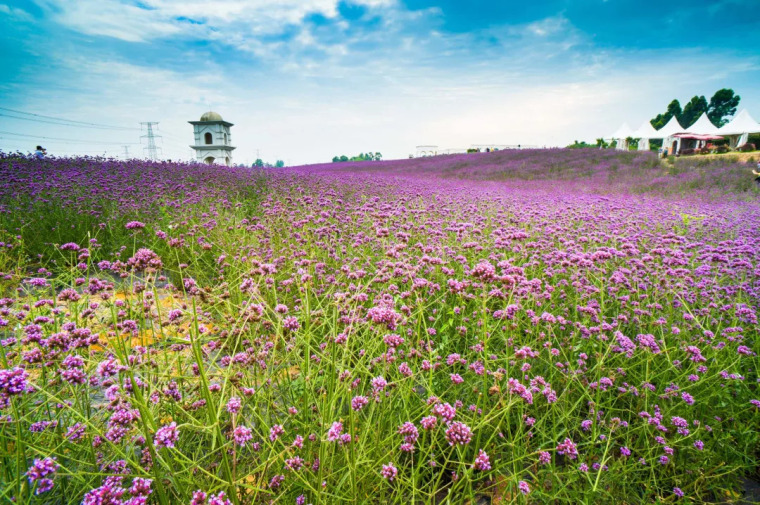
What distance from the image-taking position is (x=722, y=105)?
5678 cm

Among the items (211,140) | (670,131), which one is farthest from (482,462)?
(670,131)

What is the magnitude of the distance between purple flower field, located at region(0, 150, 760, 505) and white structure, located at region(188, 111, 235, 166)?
3504 cm

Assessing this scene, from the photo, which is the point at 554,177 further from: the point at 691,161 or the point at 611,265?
the point at 611,265

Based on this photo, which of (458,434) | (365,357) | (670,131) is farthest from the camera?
(670,131)

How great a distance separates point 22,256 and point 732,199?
1635cm

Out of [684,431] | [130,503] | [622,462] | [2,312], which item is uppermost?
[2,312]

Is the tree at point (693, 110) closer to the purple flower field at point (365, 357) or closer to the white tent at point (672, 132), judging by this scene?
the white tent at point (672, 132)

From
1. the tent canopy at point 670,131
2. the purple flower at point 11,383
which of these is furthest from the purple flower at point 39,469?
the tent canopy at point 670,131

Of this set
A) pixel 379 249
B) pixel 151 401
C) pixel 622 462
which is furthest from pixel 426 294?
pixel 151 401

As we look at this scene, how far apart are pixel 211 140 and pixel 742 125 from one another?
2093 inches

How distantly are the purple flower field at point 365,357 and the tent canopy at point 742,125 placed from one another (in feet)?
121

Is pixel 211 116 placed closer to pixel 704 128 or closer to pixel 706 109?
pixel 704 128

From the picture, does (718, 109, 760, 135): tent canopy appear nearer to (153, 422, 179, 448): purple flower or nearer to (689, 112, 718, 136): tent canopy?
(689, 112, 718, 136): tent canopy

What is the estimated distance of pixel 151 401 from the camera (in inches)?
60.5
